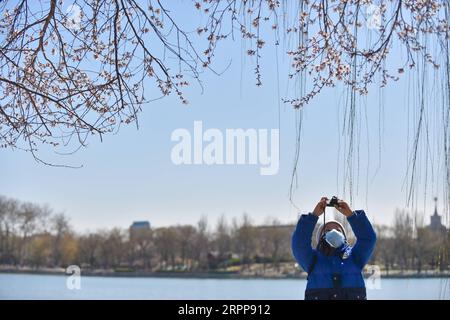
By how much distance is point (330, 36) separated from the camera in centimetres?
239

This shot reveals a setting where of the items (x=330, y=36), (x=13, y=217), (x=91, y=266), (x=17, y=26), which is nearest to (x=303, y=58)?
(x=330, y=36)

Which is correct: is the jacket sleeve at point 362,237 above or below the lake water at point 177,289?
above

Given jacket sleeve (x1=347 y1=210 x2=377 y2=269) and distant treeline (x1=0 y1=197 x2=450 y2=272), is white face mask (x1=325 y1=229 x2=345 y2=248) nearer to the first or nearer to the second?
jacket sleeve (x1=347 y1=210 x2=377 y2=269)

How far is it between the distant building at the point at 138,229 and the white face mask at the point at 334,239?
42.3m

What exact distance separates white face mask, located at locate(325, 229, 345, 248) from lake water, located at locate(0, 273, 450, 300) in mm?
10720

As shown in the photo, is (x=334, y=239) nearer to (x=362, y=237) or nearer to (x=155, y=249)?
(x=362, y=237)

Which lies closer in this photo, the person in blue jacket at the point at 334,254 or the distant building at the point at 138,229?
the person in blue jacket at the point at 334,254

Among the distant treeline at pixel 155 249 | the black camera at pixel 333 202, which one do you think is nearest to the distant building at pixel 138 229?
the distant treeline at pixel 155 249

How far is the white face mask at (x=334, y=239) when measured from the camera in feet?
7.17

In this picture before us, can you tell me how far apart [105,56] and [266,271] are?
37.8 m

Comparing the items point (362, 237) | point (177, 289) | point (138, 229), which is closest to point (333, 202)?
point (362, 237)

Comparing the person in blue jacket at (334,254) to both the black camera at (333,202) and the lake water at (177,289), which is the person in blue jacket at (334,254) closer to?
the black camera at (333,202)

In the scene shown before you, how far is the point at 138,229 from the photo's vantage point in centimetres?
4553
